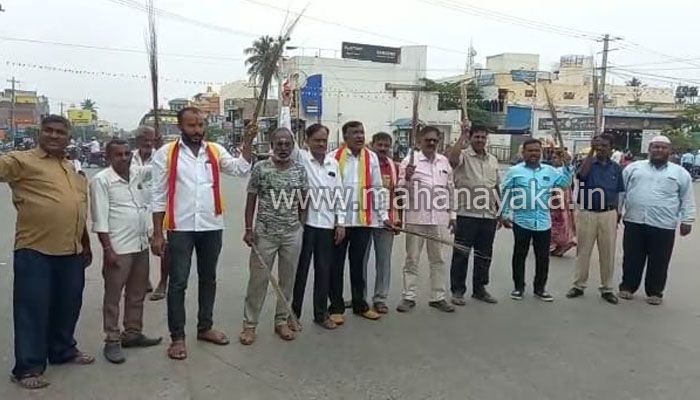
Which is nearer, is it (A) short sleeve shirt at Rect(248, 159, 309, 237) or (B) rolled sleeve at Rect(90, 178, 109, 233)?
(B) rolled sleeve at Rect(90, 178, 109, 233)

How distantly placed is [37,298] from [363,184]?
2493 millimetres

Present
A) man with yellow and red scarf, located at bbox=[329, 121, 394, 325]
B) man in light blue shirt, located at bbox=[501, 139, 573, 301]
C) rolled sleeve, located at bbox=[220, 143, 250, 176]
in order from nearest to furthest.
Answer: rolled sleeve, located at bbox=[220, 143, 250, 176] < man with yellow and red scarf, located at bbox=[329, 121, 394, 325] < man in light blue shirt, located at bbox=[501, 139, 573, 301]

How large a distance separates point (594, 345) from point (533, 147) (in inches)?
79.1

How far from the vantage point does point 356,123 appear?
16.7 feet

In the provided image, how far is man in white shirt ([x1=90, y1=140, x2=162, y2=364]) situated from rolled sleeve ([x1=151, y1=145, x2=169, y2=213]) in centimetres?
17

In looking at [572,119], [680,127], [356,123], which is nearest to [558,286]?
[356,123]

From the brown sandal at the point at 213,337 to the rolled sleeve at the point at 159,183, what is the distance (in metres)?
0.98

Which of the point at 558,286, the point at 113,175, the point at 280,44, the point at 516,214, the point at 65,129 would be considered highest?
the point at 280,44

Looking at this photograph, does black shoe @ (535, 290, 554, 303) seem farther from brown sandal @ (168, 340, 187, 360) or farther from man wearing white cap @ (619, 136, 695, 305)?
brown sandal @ (168, 340, 187, 360)

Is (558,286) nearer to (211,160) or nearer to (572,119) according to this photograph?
(211,160)

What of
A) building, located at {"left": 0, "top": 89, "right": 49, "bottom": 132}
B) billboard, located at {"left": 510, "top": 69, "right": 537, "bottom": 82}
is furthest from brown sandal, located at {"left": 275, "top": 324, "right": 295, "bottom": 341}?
building, located at {"left": 0, "top": 89, "right": 49, "bottom": 132}

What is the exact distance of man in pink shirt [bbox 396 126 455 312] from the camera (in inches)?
218

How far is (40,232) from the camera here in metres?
3.72

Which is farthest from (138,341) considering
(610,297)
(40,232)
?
(610,297)
